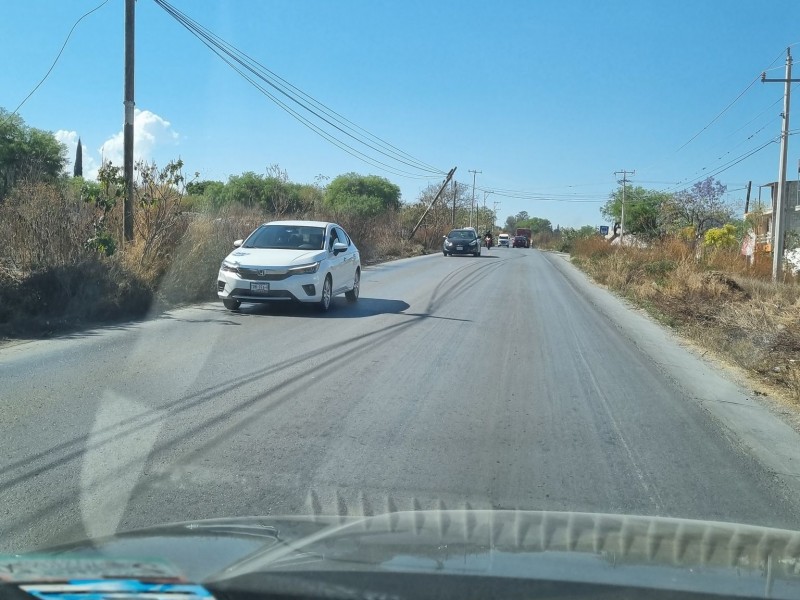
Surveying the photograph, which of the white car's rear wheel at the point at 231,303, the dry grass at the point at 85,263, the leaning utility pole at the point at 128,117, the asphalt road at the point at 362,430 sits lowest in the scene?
the asphalt road at the point at 362,430

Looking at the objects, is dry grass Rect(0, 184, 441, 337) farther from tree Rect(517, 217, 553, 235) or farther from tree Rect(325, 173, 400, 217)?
tree Rect(517, 217, 553, 235)

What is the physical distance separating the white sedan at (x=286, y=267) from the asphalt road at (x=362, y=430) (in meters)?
1.76

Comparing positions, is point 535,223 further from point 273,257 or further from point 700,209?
point 273,257

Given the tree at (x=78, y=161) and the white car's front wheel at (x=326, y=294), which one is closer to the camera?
the white car's front wheel at (x=326, y=294)

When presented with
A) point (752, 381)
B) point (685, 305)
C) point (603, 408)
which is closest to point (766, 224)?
point (685, 305)

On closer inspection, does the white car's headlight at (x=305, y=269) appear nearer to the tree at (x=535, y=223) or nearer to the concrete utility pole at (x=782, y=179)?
the concrete utility pole at (x=782, y=179)

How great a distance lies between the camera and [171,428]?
6070 mm

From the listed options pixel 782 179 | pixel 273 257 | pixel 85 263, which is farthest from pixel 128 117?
pixel 782 179

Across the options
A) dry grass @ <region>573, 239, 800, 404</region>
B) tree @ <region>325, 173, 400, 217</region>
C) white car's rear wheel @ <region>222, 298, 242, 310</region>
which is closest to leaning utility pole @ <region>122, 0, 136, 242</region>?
white car's rear wheel @ <region>222, 298, 242, 310</region>

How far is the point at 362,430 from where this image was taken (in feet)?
20.3

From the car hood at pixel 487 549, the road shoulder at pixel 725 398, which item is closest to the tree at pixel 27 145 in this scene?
the road shoulder at pixel 725 398

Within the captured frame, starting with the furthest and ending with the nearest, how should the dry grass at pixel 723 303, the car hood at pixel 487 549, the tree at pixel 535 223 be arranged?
the tree at pixel 535 223 → the dry grass at pixel 723 303 → the car hood at pixel 487 549

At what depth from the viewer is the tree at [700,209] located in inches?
1988

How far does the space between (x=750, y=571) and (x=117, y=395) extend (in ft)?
19.0
